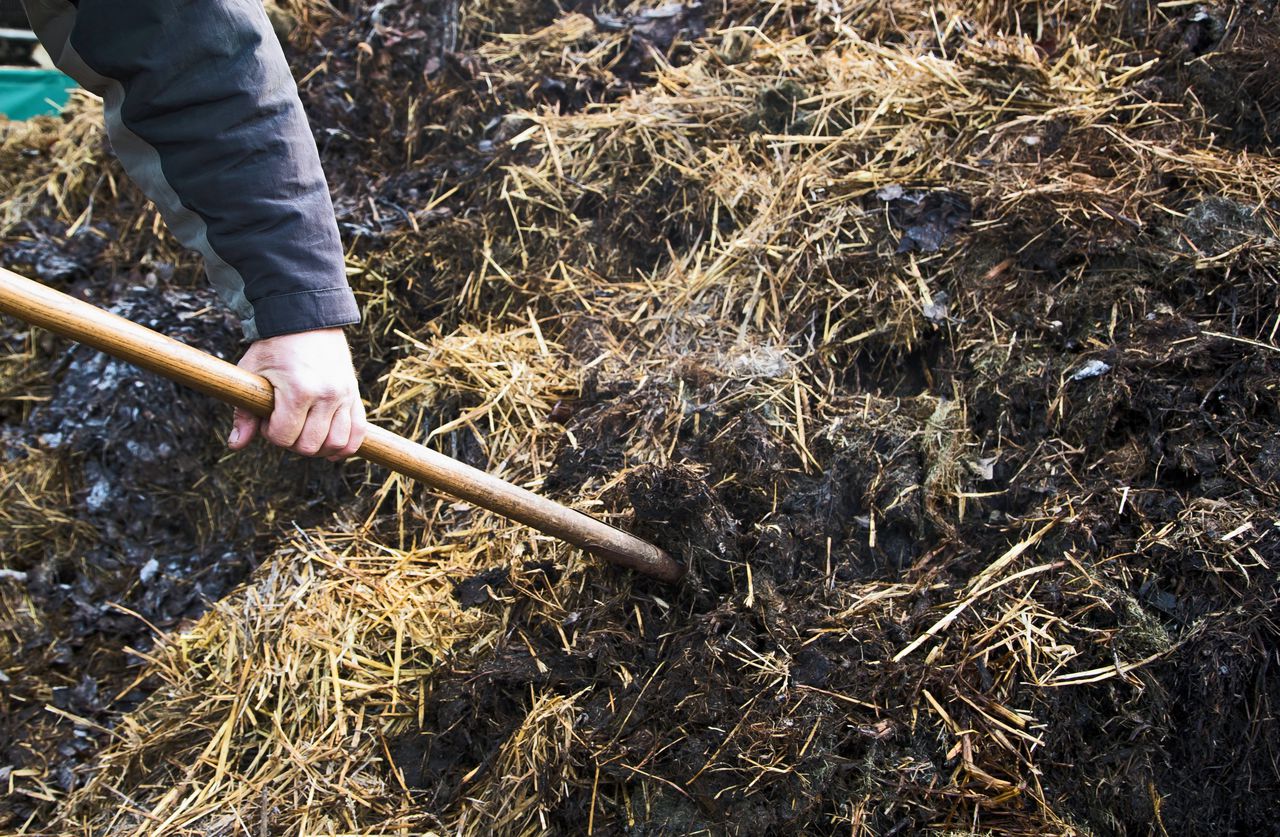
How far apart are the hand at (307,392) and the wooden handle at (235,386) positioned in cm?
4

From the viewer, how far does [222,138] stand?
1.61 metres

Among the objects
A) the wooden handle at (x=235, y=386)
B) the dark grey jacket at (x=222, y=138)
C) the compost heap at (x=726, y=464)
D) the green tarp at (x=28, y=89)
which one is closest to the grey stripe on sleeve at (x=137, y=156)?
the dark grey jacket at (x=222, y=138)

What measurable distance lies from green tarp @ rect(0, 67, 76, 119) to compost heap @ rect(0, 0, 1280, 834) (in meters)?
1.64

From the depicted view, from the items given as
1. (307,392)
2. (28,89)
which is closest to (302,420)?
(307,392)

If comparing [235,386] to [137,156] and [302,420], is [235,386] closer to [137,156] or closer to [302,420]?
[302,420]

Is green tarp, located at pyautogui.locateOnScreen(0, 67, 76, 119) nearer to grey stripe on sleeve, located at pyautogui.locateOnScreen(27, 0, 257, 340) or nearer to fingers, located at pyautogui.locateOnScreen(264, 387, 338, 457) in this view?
grey stripe on sleeve, located at pyautogui.locateOnScreen(27, 0, 257, 340)

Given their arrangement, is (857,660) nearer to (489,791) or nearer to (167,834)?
(489,791)

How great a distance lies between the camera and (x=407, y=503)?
293cm

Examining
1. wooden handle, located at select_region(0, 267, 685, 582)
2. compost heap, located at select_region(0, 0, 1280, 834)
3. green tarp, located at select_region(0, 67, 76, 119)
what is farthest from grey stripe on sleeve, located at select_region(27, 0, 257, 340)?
green tarp, located at select_region(0, 67, 76, 119)

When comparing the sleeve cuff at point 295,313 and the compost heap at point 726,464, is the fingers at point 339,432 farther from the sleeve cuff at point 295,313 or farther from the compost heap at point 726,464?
the compost heap at point 726,464

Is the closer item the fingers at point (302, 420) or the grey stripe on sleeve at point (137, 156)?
the grey stripe on sleeve at point (137, 156)

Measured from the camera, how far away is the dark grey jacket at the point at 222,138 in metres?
1.57

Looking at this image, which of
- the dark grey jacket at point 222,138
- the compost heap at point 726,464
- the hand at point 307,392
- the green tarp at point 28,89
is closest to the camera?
the dark grey jacket at point 222,138

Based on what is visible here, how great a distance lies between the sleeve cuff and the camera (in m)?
1.66
